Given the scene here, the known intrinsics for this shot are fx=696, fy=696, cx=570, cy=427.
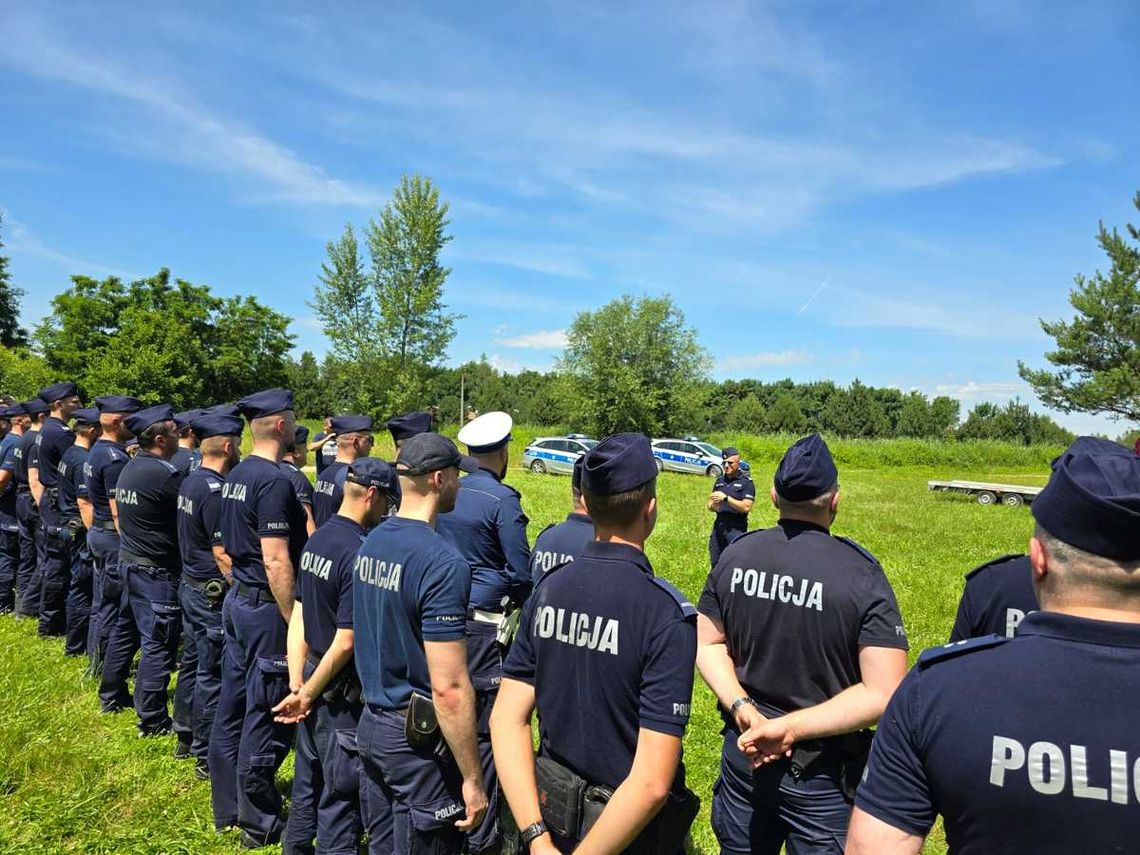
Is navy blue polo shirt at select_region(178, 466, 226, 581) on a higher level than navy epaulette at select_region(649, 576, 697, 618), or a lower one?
lower

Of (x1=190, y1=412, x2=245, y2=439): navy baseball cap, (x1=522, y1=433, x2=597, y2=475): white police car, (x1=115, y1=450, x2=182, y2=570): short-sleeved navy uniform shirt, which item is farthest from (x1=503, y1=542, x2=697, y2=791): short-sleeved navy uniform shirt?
(x1=522, y1=433, x2=597, y2=475): white police car

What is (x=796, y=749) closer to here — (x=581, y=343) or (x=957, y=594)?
(x=957, y=594)

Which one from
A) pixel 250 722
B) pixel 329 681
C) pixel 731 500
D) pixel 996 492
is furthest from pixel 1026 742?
pixel 996 492

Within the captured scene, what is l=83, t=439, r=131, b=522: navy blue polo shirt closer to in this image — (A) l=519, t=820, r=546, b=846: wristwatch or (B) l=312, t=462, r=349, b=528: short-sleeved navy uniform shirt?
(B) l=312, t=462, r=349, b=528: short-sleeved navy uniform shirt

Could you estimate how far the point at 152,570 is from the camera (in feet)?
17.5

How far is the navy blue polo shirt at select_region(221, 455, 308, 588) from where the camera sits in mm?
4195

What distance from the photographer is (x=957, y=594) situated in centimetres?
1063

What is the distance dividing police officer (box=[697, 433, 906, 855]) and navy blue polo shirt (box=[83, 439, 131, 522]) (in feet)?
18.3

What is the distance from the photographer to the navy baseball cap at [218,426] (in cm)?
500

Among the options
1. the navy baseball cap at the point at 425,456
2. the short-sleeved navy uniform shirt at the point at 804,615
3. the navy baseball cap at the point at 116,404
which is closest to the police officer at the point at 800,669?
the short-sleeved navy uniform shirt at the point at 804,615

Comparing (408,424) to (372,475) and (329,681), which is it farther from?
(329,681)

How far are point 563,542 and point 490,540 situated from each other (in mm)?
645

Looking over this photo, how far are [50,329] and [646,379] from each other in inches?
1455

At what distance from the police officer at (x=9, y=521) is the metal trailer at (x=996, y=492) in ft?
84.6
